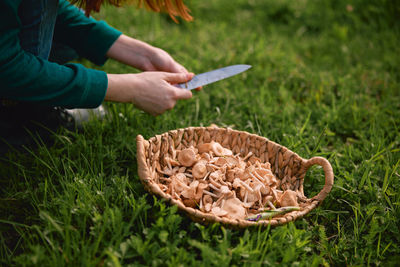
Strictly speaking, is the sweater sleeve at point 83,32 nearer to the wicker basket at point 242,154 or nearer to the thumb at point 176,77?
the thumb at point 176,77

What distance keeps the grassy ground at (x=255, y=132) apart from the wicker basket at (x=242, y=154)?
0.22ft

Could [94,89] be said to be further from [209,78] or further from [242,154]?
[242,154]

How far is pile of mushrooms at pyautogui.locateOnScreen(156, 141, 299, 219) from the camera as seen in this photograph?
1441 mm

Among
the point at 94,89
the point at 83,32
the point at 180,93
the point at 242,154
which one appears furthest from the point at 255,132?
the point at 83,32

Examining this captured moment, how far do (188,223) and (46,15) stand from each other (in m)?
1.16

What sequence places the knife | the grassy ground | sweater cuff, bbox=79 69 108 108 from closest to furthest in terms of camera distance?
1. the grassy ground
2. sweater cuff, bbox=79 69 108 108
3. the knife

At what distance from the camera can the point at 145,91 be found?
165cm

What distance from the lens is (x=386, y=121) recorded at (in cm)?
238

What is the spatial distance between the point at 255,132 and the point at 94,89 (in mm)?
1048

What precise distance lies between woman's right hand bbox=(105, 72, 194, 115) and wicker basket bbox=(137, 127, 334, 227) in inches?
6.2

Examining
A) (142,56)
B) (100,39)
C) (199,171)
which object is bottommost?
(199,171)

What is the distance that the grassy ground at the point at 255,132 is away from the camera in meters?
1.32

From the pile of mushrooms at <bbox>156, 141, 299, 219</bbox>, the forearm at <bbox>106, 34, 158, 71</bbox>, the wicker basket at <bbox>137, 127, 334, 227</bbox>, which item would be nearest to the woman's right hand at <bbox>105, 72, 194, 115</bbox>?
the wicker basket at <bbox>137, 127, 334, 227</bbox>

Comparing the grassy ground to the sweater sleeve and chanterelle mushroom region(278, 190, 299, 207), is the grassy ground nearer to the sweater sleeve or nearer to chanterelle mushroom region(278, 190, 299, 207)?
chanterelle mushroom region(278, 190, 299, 207)
